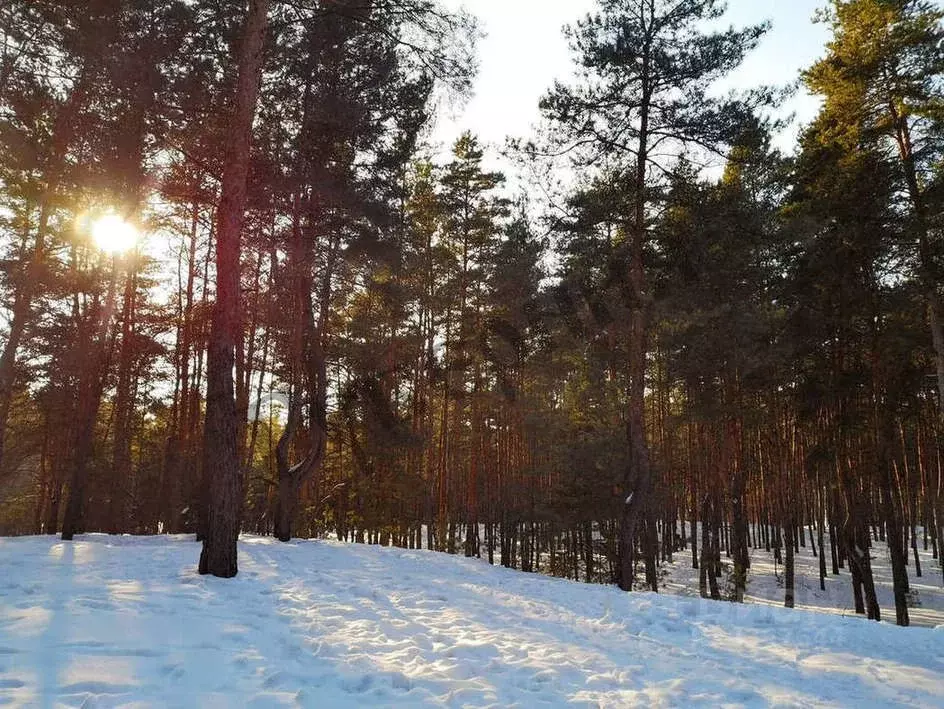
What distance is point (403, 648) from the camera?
15.2 ft

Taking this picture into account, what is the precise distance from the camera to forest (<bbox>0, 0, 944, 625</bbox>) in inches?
352

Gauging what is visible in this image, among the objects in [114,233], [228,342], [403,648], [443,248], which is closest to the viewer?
[403,648]

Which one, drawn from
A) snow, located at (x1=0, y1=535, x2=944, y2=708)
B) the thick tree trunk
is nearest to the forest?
the thick tree trunk

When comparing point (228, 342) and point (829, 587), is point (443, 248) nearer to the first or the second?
point (228, 342)

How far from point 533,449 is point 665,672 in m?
17.4

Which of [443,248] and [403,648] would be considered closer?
[403,648]

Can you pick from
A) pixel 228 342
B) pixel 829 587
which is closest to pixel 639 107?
pixel 228 342

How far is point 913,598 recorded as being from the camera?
1825cm

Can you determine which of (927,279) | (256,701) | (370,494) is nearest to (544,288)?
(370,494)

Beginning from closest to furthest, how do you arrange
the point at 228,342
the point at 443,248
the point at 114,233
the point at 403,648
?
the point at 403,648 → the point at 228,342 → the point at 114,233 → the point at 443,248

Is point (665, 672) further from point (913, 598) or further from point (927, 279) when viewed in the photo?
point (913, 598)

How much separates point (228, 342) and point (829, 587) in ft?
80.0

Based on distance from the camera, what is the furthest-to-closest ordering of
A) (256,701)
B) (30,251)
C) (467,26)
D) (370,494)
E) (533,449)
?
(533,449), (370,494), (30,251), (467,26), (256,701)

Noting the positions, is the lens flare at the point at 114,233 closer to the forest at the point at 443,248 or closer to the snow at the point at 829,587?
the forest at the point at 443,248
